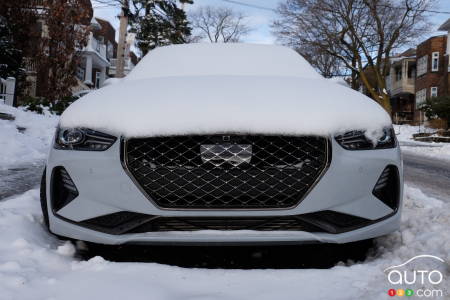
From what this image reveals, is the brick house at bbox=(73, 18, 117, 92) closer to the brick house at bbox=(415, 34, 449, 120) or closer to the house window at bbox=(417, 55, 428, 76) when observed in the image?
the brick house at bbox=(415, 34, 449, 120)

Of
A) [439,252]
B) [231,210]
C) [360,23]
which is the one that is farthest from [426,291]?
[360,23]

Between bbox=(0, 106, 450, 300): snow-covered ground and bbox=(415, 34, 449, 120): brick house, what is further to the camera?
bbox=(415, 34, 449, 120): brick house

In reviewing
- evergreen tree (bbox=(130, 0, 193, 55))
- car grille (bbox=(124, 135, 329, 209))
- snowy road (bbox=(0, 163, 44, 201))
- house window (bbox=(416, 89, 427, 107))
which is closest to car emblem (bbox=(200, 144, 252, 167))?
car grille (bbox=(124, 135, 329, 209))

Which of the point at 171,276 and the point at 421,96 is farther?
the point at 421,96

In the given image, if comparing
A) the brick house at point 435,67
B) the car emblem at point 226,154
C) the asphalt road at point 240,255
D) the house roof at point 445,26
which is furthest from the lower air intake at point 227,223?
the house roof at point 445,26

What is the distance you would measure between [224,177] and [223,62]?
1676 millimetres

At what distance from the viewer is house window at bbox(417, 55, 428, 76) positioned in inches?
1495

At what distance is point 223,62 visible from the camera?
3.51 metres

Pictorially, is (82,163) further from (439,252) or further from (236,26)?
(236,26)

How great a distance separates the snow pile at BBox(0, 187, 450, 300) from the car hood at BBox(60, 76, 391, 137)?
0.65m

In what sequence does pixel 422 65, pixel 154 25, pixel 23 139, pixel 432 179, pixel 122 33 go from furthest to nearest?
1. pixel 422 65
2. pixel 154 25
3. pixel 122 33
4. pixel 23 139
5. pixel 432 179

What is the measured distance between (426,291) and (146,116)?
145 cm

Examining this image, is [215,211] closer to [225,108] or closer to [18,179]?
[225,108]

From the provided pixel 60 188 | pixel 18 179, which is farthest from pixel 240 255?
pixel 18 179
